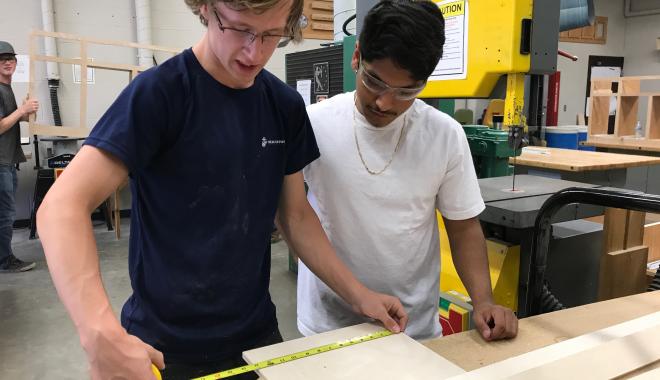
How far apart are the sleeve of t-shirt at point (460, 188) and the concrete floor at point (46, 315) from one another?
6.27ft

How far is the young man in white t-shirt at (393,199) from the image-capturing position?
3.97ft

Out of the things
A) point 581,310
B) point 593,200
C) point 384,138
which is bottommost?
point 581,310

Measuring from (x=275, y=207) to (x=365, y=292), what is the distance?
0.27 m

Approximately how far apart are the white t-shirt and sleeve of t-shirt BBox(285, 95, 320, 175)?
0.39 ft

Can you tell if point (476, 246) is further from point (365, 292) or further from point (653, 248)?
point (653, 248)

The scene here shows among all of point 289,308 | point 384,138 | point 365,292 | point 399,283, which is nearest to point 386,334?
point 365,292

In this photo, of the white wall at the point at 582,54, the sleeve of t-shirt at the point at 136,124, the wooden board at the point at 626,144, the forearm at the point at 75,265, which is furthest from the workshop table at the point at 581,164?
the white wall at the point at 582,54

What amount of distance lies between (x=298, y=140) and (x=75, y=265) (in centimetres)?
53

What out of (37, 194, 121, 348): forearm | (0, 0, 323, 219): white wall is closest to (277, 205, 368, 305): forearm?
(37, 194, 121, 348): forearm

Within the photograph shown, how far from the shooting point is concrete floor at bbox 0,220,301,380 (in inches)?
103

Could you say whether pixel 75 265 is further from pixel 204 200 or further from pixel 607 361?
pixel 607 361

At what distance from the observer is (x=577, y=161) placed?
2.98m

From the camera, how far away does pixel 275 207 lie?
3.60 feet

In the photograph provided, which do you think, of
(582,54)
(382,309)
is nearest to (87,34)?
(382,309)
